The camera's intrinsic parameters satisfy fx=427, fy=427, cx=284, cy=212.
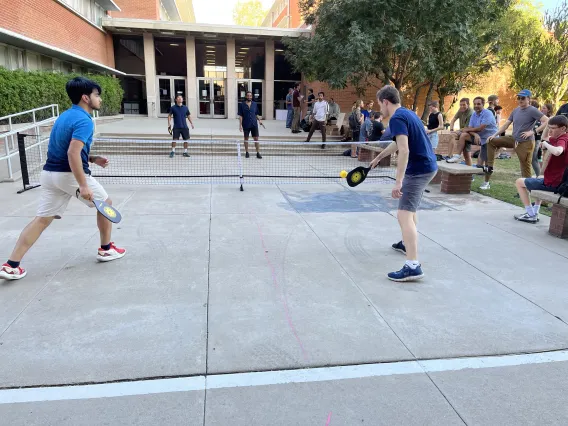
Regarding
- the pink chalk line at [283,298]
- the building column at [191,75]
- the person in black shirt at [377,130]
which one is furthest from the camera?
the building column at [191,75]

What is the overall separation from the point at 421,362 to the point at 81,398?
223cm

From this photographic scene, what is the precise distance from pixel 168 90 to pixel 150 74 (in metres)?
1.65

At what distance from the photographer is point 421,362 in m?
3.01

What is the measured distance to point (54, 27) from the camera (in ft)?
57.2

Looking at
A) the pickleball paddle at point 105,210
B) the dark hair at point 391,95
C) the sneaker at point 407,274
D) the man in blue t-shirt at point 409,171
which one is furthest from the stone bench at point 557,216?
the pickleball paddle at point 105,210

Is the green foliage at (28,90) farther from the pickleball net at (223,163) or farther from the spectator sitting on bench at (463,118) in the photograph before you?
the spectator sitting on bench at (463,118)

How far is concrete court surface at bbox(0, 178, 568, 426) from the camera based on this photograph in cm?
254

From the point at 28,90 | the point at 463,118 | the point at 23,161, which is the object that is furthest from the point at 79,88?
the point at 28,90

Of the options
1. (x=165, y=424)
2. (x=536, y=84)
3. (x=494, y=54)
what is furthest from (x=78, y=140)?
(x=536, y=84)

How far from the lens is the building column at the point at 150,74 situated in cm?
2501

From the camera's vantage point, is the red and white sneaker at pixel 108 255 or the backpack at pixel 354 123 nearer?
the red and white sneaker at pixel 108 255

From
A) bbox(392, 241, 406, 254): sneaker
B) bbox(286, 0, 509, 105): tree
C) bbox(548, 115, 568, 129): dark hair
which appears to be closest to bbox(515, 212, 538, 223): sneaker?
bbox(548, 115, 568, 129): dark hair

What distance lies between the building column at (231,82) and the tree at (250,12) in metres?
37.5

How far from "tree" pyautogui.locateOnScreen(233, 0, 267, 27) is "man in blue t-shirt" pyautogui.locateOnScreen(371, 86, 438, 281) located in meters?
61.0
